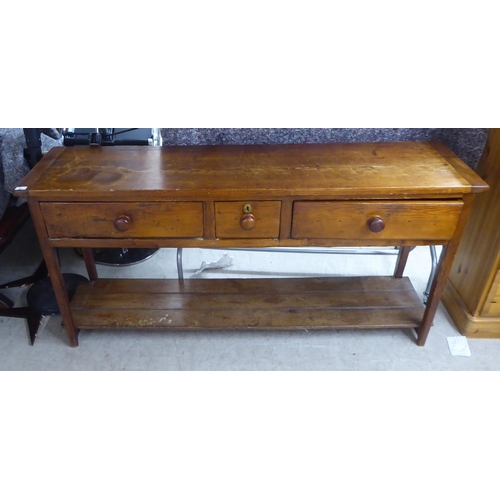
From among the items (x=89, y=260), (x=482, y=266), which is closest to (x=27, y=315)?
(x=89, y=260)

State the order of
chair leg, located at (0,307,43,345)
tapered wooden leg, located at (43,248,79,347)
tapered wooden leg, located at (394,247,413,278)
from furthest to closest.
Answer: tapered wooden leg, located at (394,247,413,278), chair leg, located at (0,307,43,345), tapered wooden leg, located at (43,248,79,347)

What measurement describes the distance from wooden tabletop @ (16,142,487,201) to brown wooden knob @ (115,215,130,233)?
2.2 inches

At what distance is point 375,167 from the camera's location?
1360mm

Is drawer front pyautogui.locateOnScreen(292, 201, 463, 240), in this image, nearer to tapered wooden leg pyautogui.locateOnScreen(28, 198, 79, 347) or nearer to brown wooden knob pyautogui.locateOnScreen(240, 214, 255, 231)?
brown wooden knob pyautogui.locateOnScreen(240, 214, 255, 231)

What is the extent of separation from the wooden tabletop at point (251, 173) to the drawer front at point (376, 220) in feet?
0.12

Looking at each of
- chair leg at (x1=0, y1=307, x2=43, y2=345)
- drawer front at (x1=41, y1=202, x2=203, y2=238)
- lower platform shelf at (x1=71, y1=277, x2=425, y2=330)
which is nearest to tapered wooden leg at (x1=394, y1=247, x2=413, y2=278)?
lower platform shelf at (x1=71, y1=277, x2=425, y2=330)

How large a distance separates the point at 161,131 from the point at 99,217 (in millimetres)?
557

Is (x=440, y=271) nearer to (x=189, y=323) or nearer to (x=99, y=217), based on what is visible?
(x=189, y=323)

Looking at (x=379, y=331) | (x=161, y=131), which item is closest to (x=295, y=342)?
(x=379, y=331)

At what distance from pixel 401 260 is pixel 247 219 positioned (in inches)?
34.1

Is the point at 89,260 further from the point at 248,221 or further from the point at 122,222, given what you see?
the point at 248,221

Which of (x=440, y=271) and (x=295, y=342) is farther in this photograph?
(x=295, y=342)

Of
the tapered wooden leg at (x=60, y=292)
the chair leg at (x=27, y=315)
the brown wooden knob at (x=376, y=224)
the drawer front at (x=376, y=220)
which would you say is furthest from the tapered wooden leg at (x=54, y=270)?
the brown wooden knob at (x=376, y=224)

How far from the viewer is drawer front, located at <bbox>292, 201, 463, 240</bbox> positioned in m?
1.27
